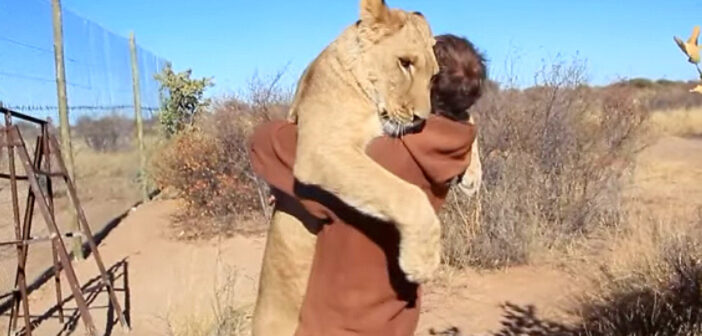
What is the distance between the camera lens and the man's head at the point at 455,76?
80.0 inches

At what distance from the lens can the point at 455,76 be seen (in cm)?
207

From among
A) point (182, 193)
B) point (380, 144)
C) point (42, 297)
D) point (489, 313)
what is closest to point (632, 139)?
point (489, 313)

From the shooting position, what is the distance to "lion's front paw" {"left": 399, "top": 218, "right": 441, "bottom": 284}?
2018 mm

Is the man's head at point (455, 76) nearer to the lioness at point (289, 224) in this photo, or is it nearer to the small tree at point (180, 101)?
the lioness at point (289, 224)

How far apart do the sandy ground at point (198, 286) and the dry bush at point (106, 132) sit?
1325 mm

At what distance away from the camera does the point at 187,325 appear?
586 cm

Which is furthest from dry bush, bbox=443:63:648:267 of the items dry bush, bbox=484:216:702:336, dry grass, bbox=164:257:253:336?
dry grass, bbox=164:257:253:336

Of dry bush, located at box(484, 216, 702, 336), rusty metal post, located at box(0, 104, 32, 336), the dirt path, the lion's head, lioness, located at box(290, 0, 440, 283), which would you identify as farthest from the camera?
the dirt path

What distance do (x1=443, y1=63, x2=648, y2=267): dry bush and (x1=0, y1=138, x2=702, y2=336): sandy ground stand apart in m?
0.48

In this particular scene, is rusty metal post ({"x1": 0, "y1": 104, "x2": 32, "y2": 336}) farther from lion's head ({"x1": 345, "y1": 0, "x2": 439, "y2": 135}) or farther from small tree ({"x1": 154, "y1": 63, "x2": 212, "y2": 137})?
small tree ({"x1": 154, "y1": 63, "x2": 212, "y2": 137})

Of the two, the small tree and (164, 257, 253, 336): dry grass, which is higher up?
the small tree

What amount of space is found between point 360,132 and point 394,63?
24 cm

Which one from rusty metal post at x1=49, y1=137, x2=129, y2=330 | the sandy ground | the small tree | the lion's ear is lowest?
the sandy ground

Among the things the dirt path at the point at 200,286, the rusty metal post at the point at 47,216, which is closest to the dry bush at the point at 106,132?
the dirt path at the point at 200,286
